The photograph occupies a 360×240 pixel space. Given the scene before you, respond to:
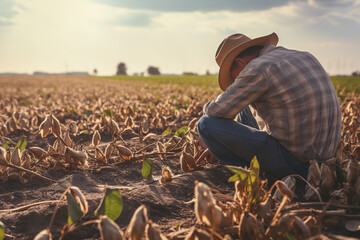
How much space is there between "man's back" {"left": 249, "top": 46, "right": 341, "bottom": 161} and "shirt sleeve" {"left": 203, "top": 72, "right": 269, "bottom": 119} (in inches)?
1.2

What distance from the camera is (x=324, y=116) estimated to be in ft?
6.27

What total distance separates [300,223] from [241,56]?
4.35ft

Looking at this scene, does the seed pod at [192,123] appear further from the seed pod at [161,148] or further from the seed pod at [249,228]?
the seed pod at [249,228]

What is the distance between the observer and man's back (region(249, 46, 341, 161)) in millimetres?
1857

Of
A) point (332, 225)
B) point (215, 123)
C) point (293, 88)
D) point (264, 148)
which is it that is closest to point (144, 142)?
point (215, 123)

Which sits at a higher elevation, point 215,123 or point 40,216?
point 215,123

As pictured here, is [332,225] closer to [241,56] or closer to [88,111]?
[241,56]

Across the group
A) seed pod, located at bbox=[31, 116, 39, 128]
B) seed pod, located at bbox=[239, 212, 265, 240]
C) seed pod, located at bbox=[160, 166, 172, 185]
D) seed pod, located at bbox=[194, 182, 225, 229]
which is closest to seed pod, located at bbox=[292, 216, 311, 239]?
seed pod, located at bbox=[239, 212, 265, 240]

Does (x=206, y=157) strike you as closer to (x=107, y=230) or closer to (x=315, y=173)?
(x=315, y=173)

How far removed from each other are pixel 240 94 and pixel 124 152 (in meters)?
1.00

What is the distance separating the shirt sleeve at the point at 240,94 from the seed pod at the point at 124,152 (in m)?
0.76

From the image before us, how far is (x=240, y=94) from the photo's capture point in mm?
1908

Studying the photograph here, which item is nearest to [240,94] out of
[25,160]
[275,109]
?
[275,109]

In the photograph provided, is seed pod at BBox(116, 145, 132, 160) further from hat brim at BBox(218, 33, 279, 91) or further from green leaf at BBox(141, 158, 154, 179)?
hat brim at BBox(218, 33, 279, 91)
